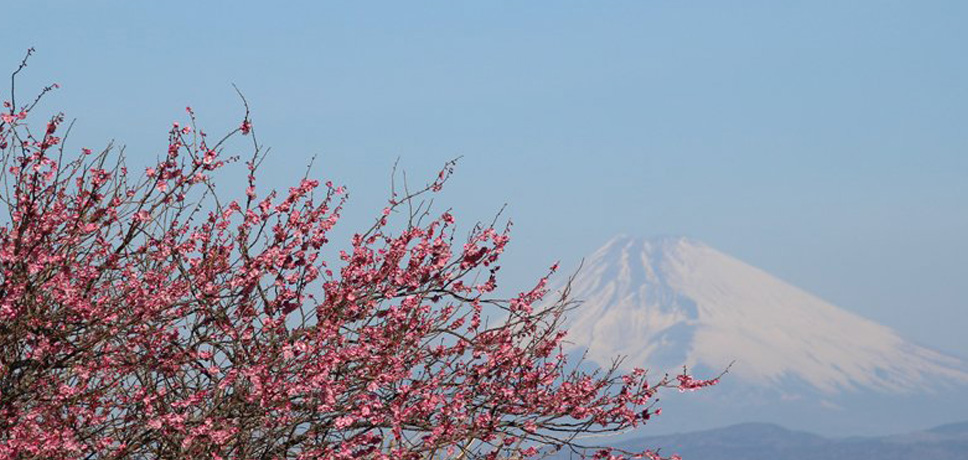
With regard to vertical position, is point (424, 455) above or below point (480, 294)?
below

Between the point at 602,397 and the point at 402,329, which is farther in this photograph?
the point at 602,397

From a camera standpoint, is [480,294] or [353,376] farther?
[480,294]

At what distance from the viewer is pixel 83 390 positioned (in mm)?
11773

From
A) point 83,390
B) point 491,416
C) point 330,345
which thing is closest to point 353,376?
point 330,345

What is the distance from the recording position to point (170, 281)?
12273mm

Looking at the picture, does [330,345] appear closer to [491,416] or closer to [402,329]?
[402,329]

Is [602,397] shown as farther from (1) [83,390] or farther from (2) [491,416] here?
(1) [83,390]

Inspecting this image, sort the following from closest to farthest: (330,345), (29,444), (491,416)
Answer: (29,444) → (330,345) → (491,416)

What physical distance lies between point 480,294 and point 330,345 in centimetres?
193

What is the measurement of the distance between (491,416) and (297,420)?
6.24 ft

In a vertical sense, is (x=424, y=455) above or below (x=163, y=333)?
below

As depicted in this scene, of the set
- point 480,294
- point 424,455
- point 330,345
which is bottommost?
point 424,455

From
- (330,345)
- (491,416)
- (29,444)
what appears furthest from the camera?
(491,416)

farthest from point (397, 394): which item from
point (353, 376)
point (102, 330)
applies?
point (102, 330)
